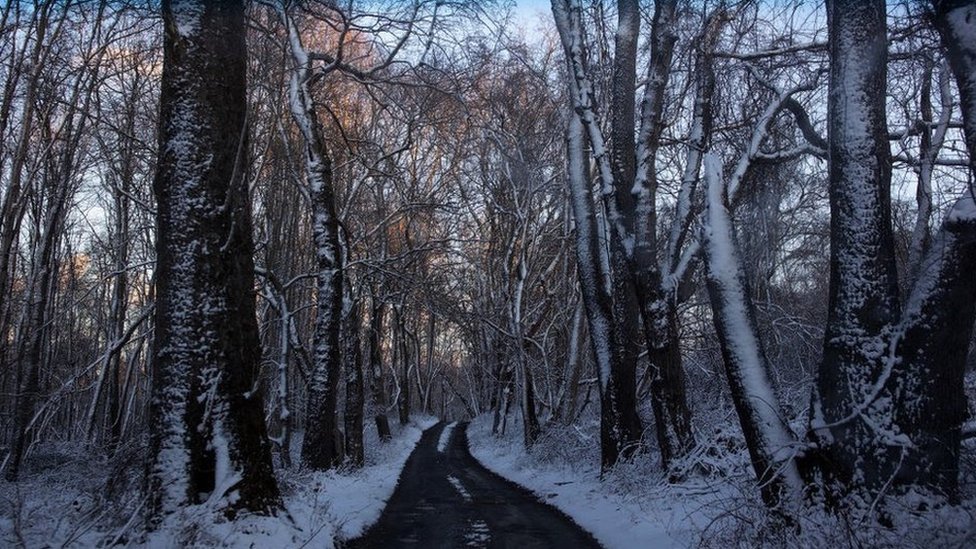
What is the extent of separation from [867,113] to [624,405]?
274 inches

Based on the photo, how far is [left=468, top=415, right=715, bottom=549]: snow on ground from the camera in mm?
7082

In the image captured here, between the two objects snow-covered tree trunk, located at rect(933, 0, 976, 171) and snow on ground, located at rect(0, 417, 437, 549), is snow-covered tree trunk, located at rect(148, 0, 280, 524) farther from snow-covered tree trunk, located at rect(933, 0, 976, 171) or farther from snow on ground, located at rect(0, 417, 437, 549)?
snow-covered tree trunk, located at rect(933, 0, 976, 171)

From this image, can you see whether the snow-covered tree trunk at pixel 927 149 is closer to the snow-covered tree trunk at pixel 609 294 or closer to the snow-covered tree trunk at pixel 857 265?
the snow-covered tree trunk at pixel 857 265

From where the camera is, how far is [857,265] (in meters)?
5.45

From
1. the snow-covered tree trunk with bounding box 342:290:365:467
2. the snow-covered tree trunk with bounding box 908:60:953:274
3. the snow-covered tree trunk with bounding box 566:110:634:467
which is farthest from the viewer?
the snow-covered tree trunk with bounding box 342:290:365:467

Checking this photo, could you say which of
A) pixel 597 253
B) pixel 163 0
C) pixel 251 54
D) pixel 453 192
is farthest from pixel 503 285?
pixel 163 0

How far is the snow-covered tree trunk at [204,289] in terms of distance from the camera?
5465 mm

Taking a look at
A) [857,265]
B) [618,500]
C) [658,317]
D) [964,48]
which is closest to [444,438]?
[618,500]

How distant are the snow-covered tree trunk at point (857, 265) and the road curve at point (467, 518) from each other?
321 centimetres

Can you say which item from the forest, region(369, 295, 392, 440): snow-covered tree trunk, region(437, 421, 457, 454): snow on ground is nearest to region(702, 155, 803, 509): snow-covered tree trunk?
the forest

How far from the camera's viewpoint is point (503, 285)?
77.4ft

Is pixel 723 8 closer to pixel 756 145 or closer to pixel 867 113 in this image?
pixel 756 145

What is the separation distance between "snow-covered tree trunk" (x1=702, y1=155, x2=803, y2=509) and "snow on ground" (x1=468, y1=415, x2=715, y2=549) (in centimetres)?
99

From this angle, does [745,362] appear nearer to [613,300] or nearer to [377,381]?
[613,300]
